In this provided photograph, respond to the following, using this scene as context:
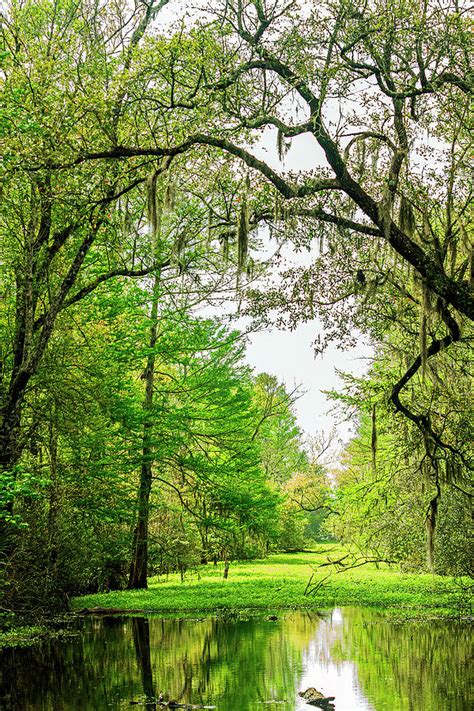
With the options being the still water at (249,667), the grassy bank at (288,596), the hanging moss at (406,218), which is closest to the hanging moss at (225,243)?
the hanging moss at (406,218)

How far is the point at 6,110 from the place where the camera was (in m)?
10.2

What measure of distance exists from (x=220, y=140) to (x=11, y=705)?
702 centimetres

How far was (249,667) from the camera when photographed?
36.8 feet

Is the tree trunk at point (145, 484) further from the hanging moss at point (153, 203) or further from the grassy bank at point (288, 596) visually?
the hanging moss at point (153, 203)

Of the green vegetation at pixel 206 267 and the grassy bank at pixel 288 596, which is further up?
the green vegetation at pixel 206 267

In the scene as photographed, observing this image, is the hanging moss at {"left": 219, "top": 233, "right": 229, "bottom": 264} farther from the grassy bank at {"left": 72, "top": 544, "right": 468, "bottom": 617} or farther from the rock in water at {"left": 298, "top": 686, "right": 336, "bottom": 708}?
the grassy bank at {"left": 72, "top": 544, "right": 468, "bottom": 617}

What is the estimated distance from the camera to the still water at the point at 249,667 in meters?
9.19

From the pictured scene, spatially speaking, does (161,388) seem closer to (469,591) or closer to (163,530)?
(163,530)

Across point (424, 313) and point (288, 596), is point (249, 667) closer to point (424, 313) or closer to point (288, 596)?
point (424, 313)

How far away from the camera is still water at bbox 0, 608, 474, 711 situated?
919 centimetres

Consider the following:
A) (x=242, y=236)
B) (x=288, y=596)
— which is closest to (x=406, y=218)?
(x=242, y=236)

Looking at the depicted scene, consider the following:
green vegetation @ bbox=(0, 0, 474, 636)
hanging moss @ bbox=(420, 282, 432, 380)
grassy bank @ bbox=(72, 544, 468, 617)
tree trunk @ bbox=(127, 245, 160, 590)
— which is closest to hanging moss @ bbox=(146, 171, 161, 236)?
green vegetation @ bbox=(0, 0, 474, 636)

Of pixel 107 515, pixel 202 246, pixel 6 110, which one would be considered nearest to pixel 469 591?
pixel 107 515

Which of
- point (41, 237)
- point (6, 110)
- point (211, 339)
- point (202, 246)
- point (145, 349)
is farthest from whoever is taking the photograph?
point (211, 339)
